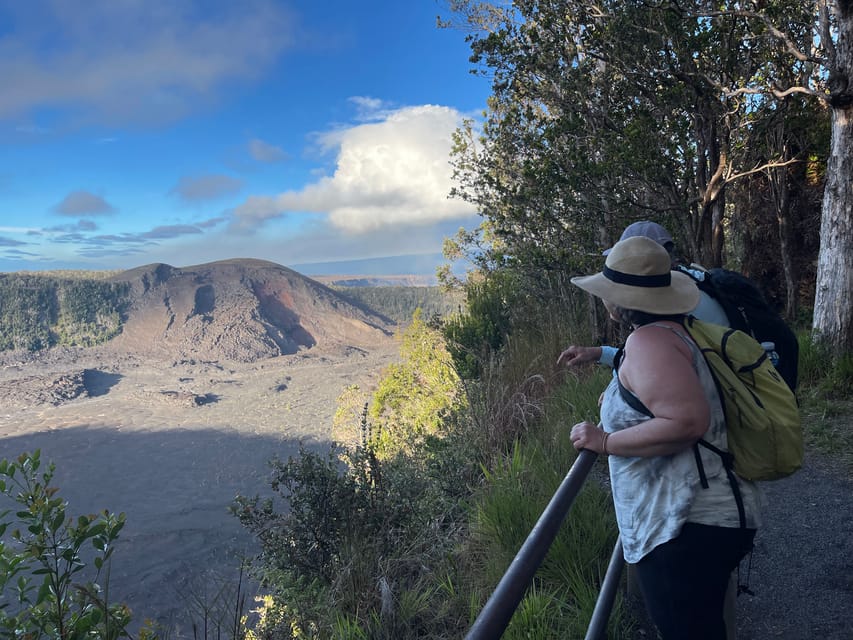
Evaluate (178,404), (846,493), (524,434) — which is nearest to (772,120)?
(846,493)

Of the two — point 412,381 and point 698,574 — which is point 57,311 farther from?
point 698,574

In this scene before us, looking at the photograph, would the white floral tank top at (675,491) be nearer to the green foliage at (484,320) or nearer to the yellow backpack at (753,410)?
the yellow backpack at (753,410)

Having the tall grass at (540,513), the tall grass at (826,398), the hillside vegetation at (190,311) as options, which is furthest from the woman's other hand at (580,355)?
the hillside vegetation at (190,311)

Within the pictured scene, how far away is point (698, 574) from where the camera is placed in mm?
1298

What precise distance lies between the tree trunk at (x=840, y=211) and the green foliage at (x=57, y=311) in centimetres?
10112

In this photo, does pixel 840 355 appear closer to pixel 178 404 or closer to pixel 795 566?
pixel 795 566

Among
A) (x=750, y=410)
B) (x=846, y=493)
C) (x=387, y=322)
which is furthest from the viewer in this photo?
(x=387, y=322)

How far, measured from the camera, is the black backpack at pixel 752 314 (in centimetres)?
198

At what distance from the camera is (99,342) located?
89.9 meters

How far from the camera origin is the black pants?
4.24 ft

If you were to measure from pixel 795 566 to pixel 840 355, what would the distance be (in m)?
3.93

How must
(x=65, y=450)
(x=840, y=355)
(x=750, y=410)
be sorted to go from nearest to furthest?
(x=750, y=410) → (x=840, y=355) → (x=65, y=450)

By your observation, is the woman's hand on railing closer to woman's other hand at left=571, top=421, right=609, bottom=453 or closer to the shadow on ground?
woman's other hand at left=571, top=421, right=609, bottom=453

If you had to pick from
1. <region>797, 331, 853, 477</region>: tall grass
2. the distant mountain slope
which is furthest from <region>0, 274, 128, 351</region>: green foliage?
<region>797, 331, 853, 477</region>: tall grass
